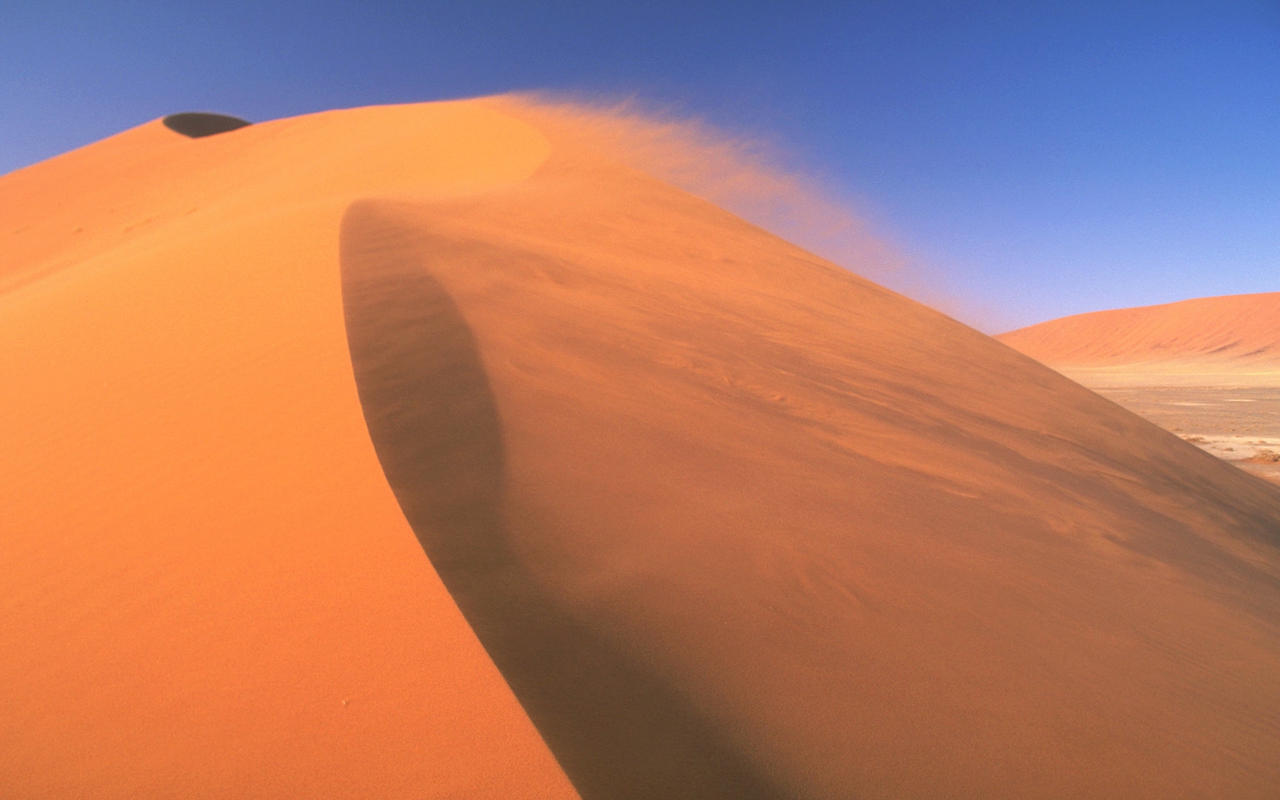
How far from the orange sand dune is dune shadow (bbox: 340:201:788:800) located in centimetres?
3686

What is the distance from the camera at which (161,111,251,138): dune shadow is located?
80.6 ft

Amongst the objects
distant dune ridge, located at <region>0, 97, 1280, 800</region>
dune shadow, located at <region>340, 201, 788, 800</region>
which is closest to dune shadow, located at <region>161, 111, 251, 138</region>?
distant dune ridge, located at <region>0, 97, 1280, 800</region>

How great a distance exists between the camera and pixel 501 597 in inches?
74.4

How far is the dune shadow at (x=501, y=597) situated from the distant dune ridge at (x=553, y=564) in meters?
0.01

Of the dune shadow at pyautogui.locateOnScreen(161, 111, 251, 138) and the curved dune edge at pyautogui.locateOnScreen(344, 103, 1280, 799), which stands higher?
the dune shadow at pyautogui.locateOnScreen(161, 111, 251, 138)

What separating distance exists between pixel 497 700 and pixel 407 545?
0.63 meters

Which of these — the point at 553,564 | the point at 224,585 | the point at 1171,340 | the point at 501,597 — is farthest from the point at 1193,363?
the point at 224,585

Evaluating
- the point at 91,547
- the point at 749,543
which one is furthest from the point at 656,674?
the point at 91,547

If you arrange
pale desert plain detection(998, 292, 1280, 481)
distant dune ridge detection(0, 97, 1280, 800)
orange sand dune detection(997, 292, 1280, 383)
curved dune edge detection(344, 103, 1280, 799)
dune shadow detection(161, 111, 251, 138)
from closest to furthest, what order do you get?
distant dune ridge detection(0, 97, 1280, 800) → curved dune edge detection(344, 103, 1280, 799) → pale desert plain detection(998, 292, 1280, 481) → dune shadow detection(161, 111, 251, 138) → orange sand dune detection(997, 292, 1280, 383)

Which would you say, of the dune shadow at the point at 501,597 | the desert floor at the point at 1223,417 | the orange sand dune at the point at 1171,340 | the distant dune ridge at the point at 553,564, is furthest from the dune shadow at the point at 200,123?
the orange sand dune at the point at 1171,340

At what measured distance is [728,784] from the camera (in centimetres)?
156

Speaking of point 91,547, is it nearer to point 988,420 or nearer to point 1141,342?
Answer: point 988,420

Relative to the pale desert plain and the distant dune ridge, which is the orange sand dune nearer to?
the pale desert plain

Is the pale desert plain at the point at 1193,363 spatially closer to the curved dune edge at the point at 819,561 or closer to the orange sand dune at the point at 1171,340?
the orange sand dune at the point at 1171,340
